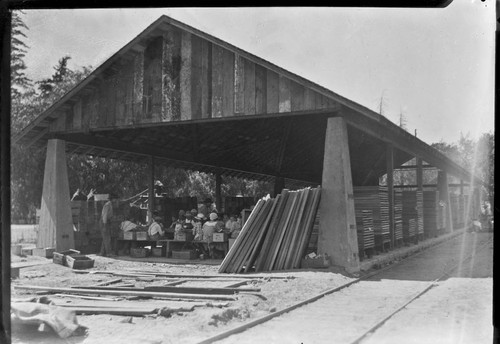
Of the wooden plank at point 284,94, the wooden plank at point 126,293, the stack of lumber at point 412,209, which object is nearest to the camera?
the wooden plank at point 126,293

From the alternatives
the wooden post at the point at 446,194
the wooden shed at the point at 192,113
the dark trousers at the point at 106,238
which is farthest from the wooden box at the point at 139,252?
the wooden post at the point at 446,194

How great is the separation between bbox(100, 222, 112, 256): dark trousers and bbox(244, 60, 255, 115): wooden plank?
5772 mm

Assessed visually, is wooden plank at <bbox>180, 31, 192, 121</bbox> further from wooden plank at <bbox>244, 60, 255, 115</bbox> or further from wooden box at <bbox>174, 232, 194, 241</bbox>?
wooden box at <bbox>174, 232, 194, 241</bbox>

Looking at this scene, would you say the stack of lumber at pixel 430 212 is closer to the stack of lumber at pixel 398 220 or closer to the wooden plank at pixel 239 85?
the stack of lumber at pixel 398 220

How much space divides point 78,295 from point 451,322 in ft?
19.7

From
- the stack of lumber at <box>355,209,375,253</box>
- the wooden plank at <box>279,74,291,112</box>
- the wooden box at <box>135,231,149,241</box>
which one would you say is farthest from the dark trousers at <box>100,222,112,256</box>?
the stack of lumber at <box>355,209,375,253</box>

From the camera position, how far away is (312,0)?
4492mm

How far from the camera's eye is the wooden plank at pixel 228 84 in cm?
1290

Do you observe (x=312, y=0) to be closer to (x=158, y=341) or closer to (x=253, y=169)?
(x=158, y=341)

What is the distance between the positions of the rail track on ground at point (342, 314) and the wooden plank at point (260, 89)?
15.2 feet

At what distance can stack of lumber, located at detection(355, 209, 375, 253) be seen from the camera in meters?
14.0

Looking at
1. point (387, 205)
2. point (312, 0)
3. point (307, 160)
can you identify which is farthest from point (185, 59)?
point (307, 160)

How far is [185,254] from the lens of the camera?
14711 millimetres

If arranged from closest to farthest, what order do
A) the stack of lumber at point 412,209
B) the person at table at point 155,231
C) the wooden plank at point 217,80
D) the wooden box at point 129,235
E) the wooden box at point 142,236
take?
the wooden plank at point 217,80 < the person at table at point 155,231 < the wooden box at point 142,236 < the wooden box at point 129,235 < the stack of lumber at point 412,209
